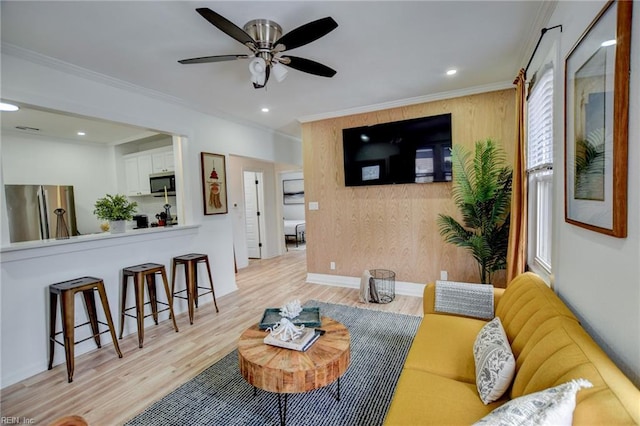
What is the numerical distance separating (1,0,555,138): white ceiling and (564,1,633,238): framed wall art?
915 millimetres

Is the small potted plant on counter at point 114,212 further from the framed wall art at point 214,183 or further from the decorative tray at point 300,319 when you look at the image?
the decorative tray at point 300,319

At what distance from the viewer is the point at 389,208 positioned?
397 centimetres

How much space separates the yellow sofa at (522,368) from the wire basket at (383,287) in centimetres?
162

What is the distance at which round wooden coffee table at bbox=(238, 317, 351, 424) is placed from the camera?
4.86 feet

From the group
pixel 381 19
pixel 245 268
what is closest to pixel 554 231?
pixel 381 19

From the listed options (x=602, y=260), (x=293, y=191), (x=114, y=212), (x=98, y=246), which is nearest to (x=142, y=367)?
(x=98, y=246)

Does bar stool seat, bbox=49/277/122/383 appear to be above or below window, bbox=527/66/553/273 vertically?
below

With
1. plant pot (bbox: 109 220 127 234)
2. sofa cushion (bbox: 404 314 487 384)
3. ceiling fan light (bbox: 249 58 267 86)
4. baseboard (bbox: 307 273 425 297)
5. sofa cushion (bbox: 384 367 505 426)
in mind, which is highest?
ceiling fan light (bbox: 249 58 267 86)

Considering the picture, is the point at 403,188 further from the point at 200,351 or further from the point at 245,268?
the point at 245,268

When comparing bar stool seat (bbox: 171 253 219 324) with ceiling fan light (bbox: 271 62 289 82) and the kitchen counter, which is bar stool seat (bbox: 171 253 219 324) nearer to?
the kitchen counter

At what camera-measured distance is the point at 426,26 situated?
2105mm

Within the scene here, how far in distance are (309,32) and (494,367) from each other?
2.04m

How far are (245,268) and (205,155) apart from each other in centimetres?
269

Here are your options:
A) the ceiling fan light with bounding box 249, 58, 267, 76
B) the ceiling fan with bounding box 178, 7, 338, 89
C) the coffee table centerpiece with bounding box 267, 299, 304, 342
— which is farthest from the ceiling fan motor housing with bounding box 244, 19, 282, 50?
the coffee table centerpiece with bounding box 267, 299, 304, 342
